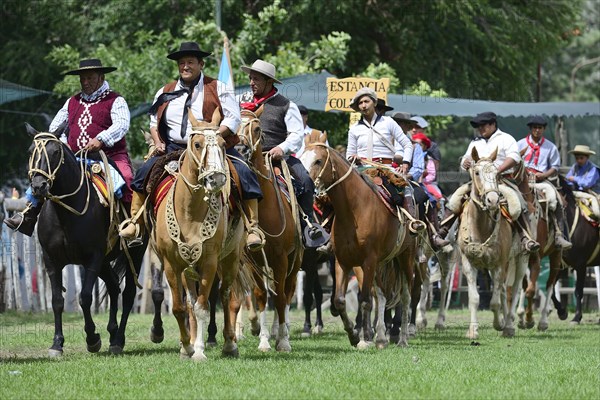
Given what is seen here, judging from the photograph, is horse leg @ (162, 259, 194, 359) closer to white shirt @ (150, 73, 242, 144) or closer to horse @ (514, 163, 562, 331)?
white shirt @ (150, 73, 242, 144)

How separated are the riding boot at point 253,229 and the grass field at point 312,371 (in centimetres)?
114

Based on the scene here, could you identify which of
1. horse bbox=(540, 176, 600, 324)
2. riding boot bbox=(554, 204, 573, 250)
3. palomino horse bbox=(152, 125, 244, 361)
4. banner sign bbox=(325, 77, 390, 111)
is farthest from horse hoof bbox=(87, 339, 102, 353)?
horse bbox=(540, 176, 600, 324)

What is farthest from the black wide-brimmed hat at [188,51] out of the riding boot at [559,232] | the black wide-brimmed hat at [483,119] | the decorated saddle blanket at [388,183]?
the riding boot at [559,232]

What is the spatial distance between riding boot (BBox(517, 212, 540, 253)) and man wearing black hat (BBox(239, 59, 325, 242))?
205 inches

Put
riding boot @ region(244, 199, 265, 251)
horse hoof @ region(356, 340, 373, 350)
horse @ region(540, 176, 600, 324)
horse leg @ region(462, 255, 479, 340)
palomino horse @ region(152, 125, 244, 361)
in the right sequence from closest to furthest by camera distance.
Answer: palomino horse @ region(152, 125, 244, 361), riding boot @ region(244, 199, 265, 251), horse hoof @ region(356, 340, 373, 350), horse leg @ region(462, 255, 479, 340), horse @ region(540, 176, 600, 324)

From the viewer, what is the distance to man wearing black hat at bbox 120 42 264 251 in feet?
40.2

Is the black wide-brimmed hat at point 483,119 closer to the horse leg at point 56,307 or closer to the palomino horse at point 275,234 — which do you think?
the palomino horse at point 275,234

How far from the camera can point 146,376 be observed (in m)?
10.4

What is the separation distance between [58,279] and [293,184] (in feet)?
9.33

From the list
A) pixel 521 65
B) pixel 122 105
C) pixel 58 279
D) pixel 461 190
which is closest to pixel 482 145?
pixel 461 190

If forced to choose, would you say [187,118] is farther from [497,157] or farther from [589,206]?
[589,206]

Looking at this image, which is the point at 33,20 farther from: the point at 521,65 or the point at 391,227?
the point at 391,227

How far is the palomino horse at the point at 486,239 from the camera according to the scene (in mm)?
16672

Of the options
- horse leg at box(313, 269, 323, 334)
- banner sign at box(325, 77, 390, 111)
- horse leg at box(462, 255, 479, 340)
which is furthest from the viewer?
banner sign at box(325, 77, 390, 111)
